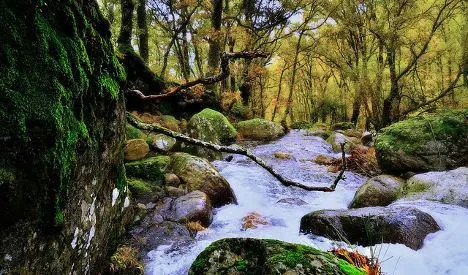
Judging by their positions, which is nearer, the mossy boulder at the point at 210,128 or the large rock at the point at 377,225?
the large rock at the point at 377,225

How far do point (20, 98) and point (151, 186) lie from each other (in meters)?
5.22

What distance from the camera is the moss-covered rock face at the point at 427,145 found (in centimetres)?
813

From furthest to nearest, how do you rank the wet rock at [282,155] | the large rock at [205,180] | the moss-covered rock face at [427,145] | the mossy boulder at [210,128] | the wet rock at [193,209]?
the mossy boulder at [210,128], the wet rock at [282,155], the moss-covered rock face at [427,145], the large rock at [205,180], the wet rock at [193,209]

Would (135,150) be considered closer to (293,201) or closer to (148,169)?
(148,169)

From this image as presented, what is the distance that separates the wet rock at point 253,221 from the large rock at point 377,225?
97 cm

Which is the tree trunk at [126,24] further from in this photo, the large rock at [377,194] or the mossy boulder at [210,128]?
the large rock at [377,194]

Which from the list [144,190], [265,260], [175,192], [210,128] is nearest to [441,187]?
[175,192]

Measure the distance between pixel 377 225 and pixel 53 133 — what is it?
4.38 m

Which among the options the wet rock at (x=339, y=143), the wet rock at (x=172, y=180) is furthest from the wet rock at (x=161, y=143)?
the wet rock at (x=339, y=143)

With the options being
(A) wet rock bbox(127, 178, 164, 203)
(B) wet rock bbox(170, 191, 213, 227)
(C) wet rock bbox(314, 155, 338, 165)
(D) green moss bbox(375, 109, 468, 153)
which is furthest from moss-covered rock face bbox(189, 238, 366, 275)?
(C) wet rock bbox(314, 155, 338, 165)

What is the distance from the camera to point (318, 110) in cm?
2889

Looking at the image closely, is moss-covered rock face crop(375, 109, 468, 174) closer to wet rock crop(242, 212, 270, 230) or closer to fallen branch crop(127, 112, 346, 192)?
wet rock crop(242, 212, 270, 230)

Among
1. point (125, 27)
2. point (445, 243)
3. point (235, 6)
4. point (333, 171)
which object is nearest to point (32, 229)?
point (445, 243)

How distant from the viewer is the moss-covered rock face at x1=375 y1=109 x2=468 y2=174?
813 cm
